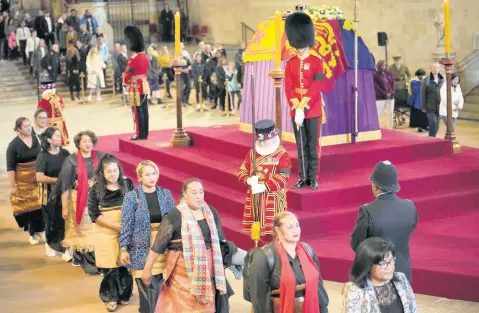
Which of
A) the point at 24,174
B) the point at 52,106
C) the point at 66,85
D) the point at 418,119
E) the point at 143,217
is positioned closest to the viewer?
the point at 143,217

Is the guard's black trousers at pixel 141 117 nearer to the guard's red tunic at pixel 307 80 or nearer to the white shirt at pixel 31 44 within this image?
the guard's red tunic at pixel 307 80

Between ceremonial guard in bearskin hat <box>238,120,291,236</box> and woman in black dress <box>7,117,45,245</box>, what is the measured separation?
2.98m

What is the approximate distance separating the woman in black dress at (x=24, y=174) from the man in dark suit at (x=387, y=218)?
5311mm

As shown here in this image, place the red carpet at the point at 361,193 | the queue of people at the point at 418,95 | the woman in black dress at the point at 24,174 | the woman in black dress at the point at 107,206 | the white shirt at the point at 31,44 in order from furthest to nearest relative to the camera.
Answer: the white shirt at the point at 31,44 → the queue of people at the point at 418,95 → the woman in black dress at the point at 24,174 → the red carpet at the point at 361,193 → the woman in black dress at the point at 107,206

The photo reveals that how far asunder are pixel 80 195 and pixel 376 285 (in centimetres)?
473

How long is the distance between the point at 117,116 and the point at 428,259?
13049 mm

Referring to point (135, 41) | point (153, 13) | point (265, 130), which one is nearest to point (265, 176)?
point (265, 130)

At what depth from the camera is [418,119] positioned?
1873 cm

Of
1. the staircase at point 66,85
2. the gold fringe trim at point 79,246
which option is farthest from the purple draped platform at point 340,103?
the staircase at point 66,85

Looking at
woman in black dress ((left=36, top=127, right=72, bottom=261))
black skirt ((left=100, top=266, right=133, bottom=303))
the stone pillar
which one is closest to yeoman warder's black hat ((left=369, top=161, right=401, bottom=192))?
black skirt ((left=100, top=266, right=133, bottom=303))

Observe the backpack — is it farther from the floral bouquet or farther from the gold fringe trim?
the floral bouquet

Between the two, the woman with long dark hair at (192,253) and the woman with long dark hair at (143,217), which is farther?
the woman with long dark hair at (143,217)

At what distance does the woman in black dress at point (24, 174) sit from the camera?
36.8ft

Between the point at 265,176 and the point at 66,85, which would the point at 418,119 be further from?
the point at 66,85
